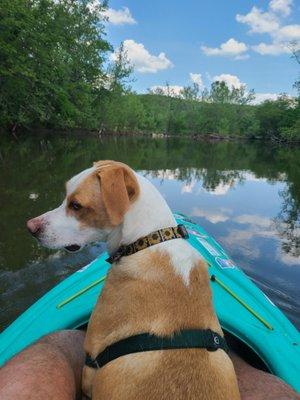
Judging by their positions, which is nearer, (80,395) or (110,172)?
(110,172)

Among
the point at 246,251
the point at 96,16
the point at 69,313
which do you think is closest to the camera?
the point at 69,313

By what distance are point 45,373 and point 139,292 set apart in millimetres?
702

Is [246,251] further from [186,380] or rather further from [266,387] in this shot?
[186,380]

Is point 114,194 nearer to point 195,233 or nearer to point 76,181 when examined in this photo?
point 76,181

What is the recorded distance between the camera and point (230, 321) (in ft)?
10.9

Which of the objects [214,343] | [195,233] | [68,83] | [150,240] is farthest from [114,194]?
[68,83]

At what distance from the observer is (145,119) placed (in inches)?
4048

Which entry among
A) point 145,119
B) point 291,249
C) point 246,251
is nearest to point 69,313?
point 246,251

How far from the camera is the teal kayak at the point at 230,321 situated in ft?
10.3

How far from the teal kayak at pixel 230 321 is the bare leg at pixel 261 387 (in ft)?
0.94

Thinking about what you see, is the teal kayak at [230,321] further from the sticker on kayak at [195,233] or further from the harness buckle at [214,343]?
the sticker on kayak at [195,233]

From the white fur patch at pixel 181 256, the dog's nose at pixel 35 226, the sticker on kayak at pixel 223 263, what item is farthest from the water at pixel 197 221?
the white fur patch at pixel 181 256

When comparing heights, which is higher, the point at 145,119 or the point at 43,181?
the point at 43,181

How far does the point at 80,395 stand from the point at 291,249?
25.3 ft
